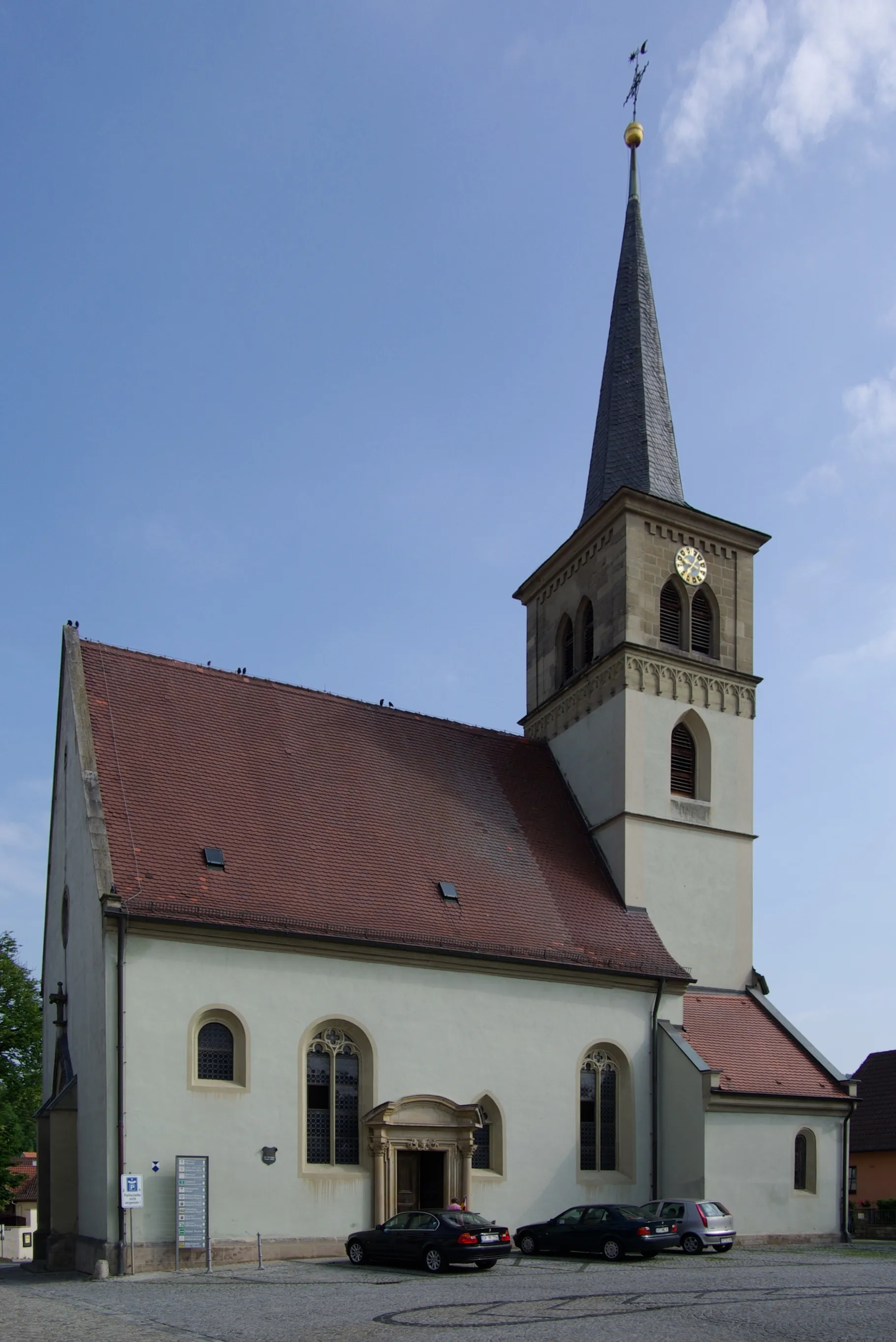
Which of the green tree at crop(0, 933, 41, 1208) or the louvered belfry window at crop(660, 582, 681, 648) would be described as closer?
the louvered belfry window at crop(660, 582, 681, 648)

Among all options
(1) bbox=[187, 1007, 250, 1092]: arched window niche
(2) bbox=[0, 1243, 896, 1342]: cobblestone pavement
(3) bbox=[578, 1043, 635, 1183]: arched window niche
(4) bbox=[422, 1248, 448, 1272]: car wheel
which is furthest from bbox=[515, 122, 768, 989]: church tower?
(4) bbox=[422, 1248, 448, 1272]: car wheel

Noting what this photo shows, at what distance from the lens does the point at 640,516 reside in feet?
101

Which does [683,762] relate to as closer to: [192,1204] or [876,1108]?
[192,1204]

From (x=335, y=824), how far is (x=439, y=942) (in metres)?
3.25

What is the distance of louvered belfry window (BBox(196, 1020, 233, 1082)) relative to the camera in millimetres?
21344

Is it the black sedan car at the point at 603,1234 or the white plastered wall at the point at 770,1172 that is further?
the white plastered wall at the point at 770,1172

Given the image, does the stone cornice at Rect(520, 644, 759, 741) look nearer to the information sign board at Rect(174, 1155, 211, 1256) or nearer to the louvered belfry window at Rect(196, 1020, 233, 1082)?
the louvered belfry window at Rect(196, 1020, 233, 1082)

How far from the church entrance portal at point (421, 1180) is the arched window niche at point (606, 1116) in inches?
124

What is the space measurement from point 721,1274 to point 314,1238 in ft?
23.2

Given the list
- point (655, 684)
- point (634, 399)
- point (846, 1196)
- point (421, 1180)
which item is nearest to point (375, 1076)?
point (421, 1180)

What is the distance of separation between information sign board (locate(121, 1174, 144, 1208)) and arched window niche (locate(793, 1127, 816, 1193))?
13.4 metres

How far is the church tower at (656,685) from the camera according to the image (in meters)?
28.8

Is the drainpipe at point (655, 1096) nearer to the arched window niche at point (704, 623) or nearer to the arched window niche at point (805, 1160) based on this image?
the arched window niche at point (805, 1160)

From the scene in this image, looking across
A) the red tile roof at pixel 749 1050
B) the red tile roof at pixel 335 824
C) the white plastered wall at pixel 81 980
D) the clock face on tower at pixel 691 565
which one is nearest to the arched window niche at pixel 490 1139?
the red tile roof at pixel 335 824
